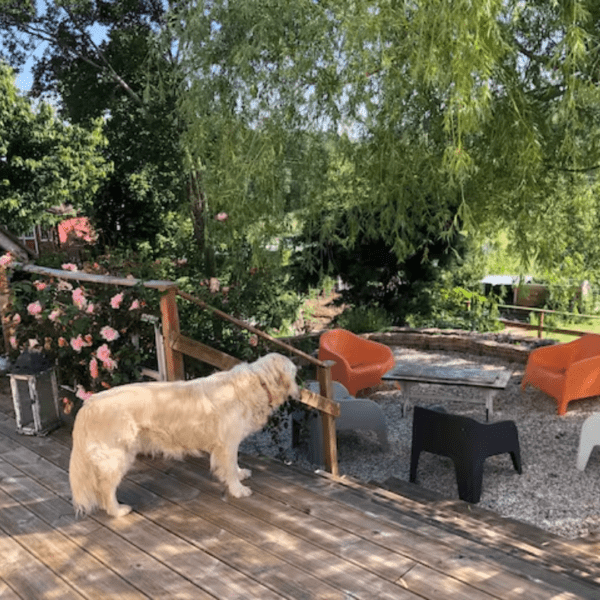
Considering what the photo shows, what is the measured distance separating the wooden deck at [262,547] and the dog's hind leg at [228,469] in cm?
6

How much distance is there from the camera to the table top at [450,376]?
582 centimetres

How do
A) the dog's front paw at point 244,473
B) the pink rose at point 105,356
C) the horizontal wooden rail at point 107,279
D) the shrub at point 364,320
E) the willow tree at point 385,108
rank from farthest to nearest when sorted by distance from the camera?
the shrub at point 364,320 → the willow tree at point 385,108 → the pink rose at point 105,356 → the horizontal wooden rail at point 107,279 → the dog's front paw at point 244,473

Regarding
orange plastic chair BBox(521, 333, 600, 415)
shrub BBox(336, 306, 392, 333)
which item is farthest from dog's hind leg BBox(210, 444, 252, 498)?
shrub BBox(336, 306, 392, 333)

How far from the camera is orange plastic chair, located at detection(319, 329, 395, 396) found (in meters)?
6.56

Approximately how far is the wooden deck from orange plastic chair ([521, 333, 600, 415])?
2.97 m

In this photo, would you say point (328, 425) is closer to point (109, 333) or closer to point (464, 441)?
point (464, 441)

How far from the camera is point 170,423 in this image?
291 centimetres

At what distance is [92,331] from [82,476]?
1200mm

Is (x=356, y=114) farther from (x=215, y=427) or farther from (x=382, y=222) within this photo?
(x=215, y=427)

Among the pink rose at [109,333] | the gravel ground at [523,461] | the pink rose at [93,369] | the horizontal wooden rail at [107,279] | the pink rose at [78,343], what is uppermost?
the horizontal wooden rail at [107,279]

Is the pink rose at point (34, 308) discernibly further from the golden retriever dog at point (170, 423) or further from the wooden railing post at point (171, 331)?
the golden retriever dog at point (170, 423)

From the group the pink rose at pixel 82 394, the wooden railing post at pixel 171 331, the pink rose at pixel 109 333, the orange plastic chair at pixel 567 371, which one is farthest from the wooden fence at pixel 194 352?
the orange plastic chair at pixel 567 371

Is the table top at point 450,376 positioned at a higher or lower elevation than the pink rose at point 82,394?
lower

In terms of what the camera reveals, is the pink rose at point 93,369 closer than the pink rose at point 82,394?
Yes
